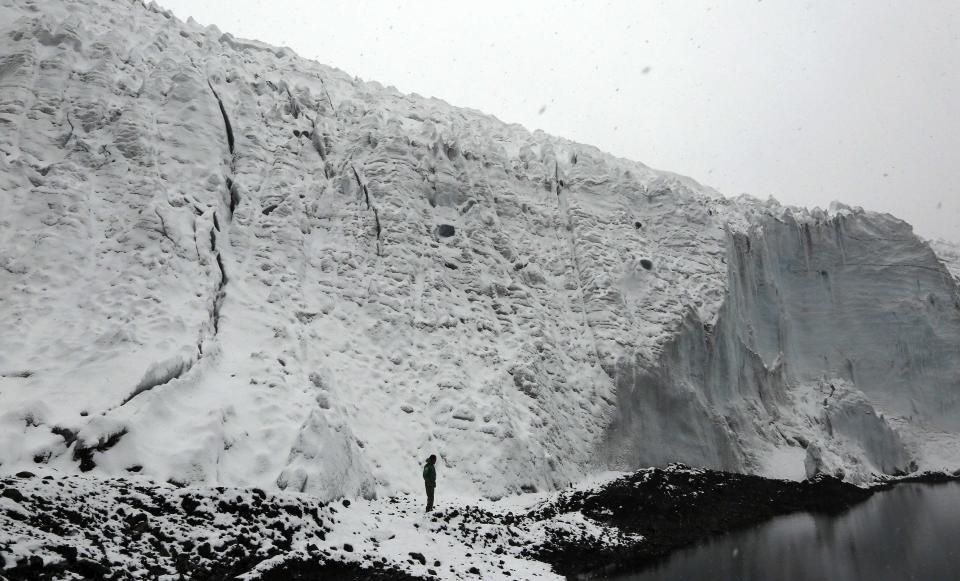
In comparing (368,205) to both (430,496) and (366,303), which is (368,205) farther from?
(430,496)

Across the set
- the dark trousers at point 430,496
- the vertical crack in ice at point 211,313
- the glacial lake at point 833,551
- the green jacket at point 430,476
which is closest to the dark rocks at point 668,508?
the glacial lake at point 833,551

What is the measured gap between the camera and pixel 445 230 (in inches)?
1146

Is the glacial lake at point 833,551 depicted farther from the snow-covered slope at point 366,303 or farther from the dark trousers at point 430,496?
the snow-covered slope at point 366,303

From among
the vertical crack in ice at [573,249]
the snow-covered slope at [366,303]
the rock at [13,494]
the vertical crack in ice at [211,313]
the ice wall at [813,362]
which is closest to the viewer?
the rock at [13,494]

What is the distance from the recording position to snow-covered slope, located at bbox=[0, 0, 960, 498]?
15.5m

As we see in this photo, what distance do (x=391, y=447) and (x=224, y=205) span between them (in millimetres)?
12320

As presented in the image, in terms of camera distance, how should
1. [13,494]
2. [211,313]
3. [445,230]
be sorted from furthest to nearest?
[445,230]
[211,313]
[13,494]

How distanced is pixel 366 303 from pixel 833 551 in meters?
17.9

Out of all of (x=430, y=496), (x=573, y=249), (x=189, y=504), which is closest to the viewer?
(x=189, y=504)

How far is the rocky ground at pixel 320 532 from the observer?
28.6ft

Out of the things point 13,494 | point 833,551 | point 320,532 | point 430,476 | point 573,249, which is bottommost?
point 833,551

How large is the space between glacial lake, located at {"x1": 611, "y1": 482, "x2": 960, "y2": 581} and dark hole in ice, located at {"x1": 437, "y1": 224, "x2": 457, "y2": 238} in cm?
1719

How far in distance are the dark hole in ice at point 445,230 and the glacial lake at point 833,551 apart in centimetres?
1719

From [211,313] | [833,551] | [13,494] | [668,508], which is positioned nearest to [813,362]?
[668,508]
